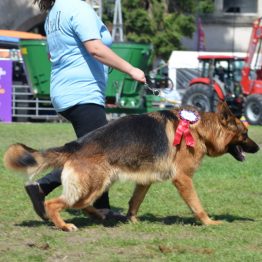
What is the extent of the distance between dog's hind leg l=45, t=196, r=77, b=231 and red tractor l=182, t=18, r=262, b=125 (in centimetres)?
1677

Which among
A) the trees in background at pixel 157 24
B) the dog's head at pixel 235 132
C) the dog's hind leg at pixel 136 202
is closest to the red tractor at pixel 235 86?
the trees in background at pixel 157 24

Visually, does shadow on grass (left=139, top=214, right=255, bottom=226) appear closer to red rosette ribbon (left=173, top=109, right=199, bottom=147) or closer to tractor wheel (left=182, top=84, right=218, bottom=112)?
red rosette ribbon (left=173, top=109, right=199, bottom=147)

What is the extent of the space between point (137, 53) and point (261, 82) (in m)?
4.01

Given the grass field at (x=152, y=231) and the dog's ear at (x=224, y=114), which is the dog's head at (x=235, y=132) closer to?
the dog's ear at (x=224, y=114)

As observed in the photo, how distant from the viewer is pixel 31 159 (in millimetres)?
6500

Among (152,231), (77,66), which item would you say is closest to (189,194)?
(152,231)

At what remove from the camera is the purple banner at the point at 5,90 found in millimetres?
22297

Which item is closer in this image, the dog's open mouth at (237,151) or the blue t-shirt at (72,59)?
the blue t-shirt at (72,59)

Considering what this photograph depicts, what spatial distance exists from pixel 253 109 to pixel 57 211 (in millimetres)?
17047

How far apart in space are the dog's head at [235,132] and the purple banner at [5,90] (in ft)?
51.2

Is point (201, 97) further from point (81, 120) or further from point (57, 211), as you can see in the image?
point (57, 211)

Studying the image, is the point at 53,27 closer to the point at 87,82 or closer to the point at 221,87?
the point at 87,82

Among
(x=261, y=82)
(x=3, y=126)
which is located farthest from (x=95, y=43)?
(x=261, y=82)

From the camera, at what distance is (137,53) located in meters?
22.4
